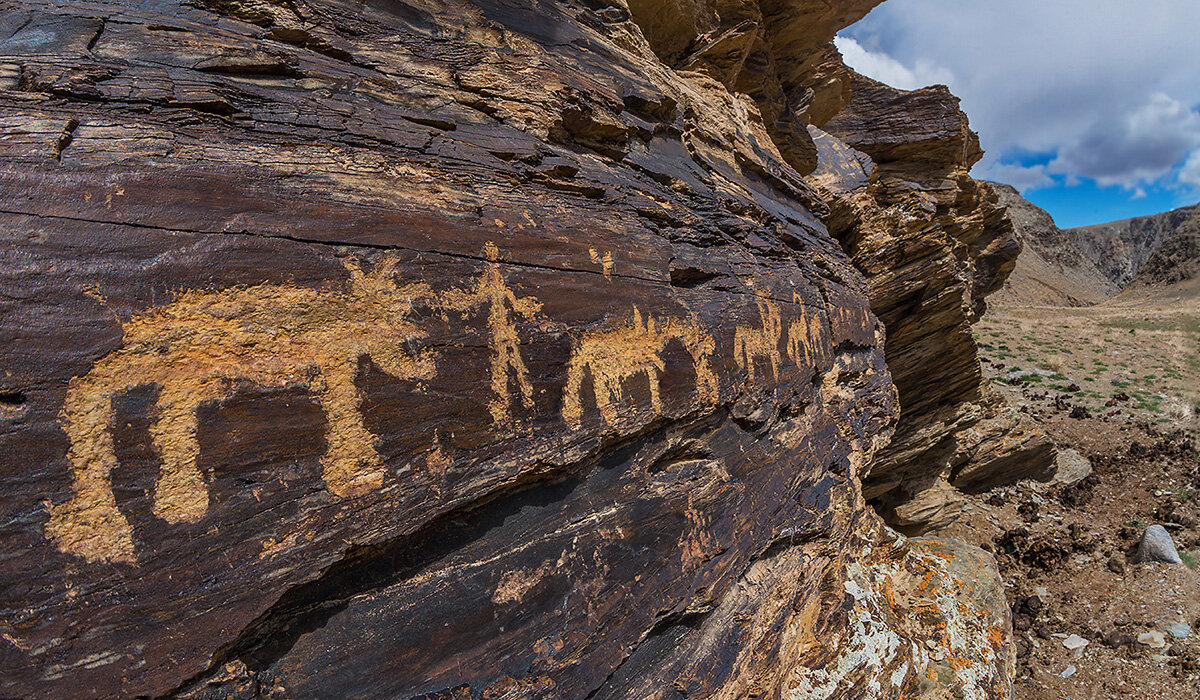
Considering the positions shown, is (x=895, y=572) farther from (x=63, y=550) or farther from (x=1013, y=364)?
(x=1013, y=364)

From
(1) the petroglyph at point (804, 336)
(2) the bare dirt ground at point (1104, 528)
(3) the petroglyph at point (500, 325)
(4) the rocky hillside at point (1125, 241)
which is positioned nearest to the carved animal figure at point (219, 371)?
(3) the petroglyph at point (500, 325)

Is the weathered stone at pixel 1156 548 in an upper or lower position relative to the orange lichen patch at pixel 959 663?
lower

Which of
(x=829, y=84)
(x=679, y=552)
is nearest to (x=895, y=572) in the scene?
(x=679, y=552)

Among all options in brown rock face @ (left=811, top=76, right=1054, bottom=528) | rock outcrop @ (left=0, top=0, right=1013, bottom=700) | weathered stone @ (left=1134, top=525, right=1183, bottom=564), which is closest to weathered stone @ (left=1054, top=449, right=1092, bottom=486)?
brown rock face @ (left=811, top=76, right=1054, bottom=528)

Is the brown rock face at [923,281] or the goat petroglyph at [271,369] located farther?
the brown rock face at [923,281]

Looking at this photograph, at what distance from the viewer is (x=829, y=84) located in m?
12.1

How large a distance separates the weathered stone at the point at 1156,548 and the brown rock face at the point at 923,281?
10.1 feet

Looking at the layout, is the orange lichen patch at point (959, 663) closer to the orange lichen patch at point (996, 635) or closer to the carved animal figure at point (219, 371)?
the orange lichen patch at point (996, 635)

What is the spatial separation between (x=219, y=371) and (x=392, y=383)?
2.53 feet

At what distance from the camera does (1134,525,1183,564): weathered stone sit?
1039 cm

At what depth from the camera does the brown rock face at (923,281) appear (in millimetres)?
10797

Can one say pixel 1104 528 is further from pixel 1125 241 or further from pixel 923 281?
pixel 1125 241

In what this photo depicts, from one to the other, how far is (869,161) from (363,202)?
475 inches

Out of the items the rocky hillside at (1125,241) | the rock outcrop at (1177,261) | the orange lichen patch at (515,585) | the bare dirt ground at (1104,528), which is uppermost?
the rocky hillside at (1125,241)
